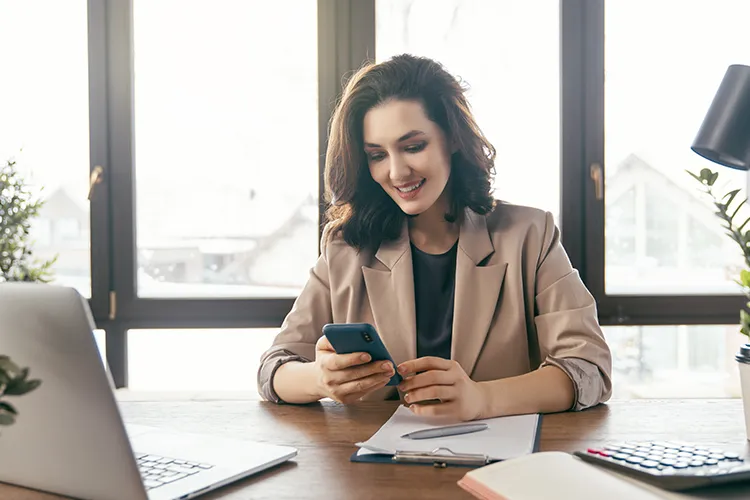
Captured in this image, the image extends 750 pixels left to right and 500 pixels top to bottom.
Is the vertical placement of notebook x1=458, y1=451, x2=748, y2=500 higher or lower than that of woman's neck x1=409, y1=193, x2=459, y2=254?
lower

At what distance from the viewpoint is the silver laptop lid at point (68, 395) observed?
2.45 feet

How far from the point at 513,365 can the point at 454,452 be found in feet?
2.38

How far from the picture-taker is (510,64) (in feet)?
9.20

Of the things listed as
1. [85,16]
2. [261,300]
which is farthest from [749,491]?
[85,16]

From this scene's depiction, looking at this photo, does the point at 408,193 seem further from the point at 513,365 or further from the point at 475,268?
the point at 513,365

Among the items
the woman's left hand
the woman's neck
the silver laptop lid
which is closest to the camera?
the silver laptop lid

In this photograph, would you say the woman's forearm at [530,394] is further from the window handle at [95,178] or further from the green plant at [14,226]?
the window handle at [95,178]

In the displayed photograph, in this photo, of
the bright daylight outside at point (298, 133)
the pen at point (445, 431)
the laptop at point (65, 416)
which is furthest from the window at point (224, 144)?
the laptop at point (65, 416)

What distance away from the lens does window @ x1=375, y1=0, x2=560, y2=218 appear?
2.80m

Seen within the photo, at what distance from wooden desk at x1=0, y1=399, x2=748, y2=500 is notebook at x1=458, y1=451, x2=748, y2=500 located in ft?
0.12

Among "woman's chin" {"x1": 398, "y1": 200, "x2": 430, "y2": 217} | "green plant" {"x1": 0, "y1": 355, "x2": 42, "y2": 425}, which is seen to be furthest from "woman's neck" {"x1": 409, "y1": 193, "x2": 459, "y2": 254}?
"green plant" {"x1": 0, "y1": 355, "x2": 42, "y2": 425}

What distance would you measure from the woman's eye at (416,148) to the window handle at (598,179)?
1179mm

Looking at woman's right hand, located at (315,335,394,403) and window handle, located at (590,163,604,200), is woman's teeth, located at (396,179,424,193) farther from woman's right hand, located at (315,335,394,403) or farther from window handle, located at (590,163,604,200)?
window handle, located at (590,163,604,200)

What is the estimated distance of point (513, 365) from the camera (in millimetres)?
1719
